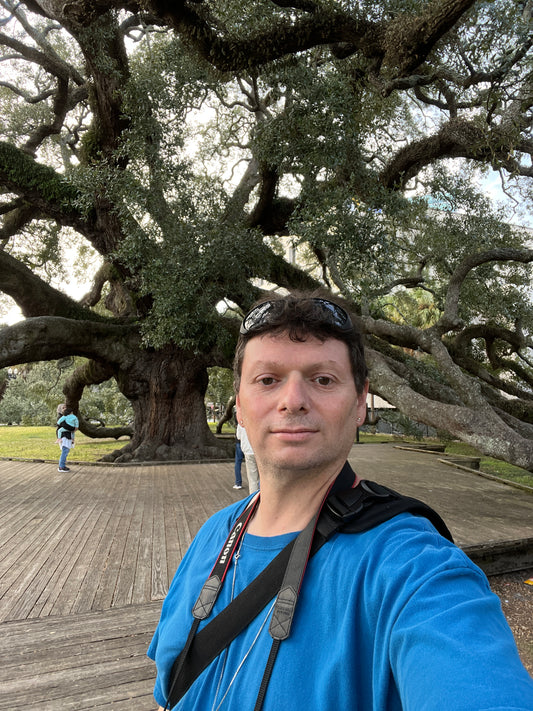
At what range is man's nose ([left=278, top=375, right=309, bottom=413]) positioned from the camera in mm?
1252

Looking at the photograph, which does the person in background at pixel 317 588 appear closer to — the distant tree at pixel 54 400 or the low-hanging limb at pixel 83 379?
the low-hanging limb at pixel 83 379

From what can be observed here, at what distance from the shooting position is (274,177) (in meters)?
11.6

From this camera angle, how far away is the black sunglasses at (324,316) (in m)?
1.41

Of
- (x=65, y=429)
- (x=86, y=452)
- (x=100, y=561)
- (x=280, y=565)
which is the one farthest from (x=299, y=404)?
(x=86, y=452)

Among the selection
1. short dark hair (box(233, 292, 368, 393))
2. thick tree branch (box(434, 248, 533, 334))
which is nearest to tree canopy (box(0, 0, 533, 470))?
thick tree branch (box(434, 248, 533, 334))

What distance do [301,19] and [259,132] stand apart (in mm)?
2156

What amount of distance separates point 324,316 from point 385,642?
0.85 metres

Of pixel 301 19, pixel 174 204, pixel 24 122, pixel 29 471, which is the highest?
pixel 24 122

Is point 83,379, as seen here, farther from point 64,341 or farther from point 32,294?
point 64,341

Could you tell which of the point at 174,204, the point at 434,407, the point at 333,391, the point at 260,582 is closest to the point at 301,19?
the point at 174,204

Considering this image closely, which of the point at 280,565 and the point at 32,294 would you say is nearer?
the point at 280,565

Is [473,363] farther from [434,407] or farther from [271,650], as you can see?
[271,650]

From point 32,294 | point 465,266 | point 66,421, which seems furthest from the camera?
point 32,294

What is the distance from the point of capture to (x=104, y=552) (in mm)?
5605
